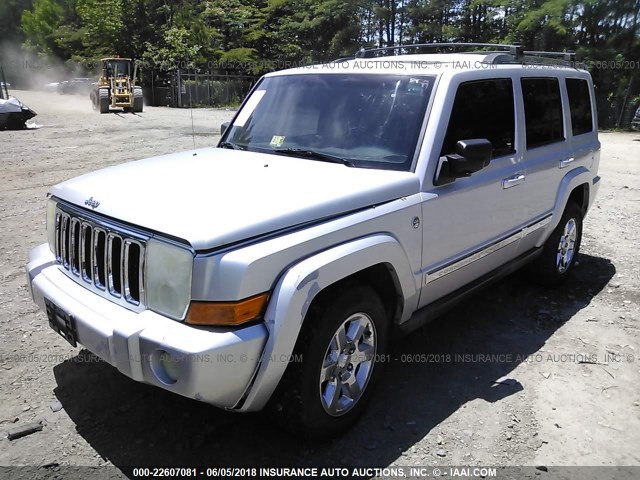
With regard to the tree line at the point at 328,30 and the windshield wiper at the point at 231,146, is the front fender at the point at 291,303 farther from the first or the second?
the tree line at the point at 328,30

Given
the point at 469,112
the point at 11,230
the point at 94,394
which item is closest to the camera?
the point at 94,394

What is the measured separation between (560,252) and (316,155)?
9.45 feet

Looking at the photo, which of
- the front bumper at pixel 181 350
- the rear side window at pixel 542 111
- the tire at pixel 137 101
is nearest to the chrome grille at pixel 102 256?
the front bumper at pixel 181 350

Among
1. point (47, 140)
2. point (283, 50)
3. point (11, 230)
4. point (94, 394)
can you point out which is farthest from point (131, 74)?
point (94, 394)

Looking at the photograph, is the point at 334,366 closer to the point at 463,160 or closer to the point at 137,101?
the point at 463,160

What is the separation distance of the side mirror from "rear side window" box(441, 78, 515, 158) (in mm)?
132

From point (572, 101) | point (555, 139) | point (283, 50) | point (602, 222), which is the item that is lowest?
point (602, 222)

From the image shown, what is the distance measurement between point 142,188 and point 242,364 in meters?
1.14

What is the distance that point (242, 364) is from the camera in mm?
2359

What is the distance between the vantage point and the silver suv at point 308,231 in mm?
2369

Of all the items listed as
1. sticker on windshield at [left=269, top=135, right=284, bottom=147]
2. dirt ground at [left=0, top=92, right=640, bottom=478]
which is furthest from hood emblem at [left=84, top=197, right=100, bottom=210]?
sticker on windshield at [left=269, top=135, right=284, bottom=147]

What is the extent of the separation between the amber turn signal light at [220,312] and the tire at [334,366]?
1.35 ft

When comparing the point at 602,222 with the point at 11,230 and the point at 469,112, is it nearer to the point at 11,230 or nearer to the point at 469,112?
the point at 469,112

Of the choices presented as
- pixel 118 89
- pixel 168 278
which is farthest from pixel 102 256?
pixel 118 89
